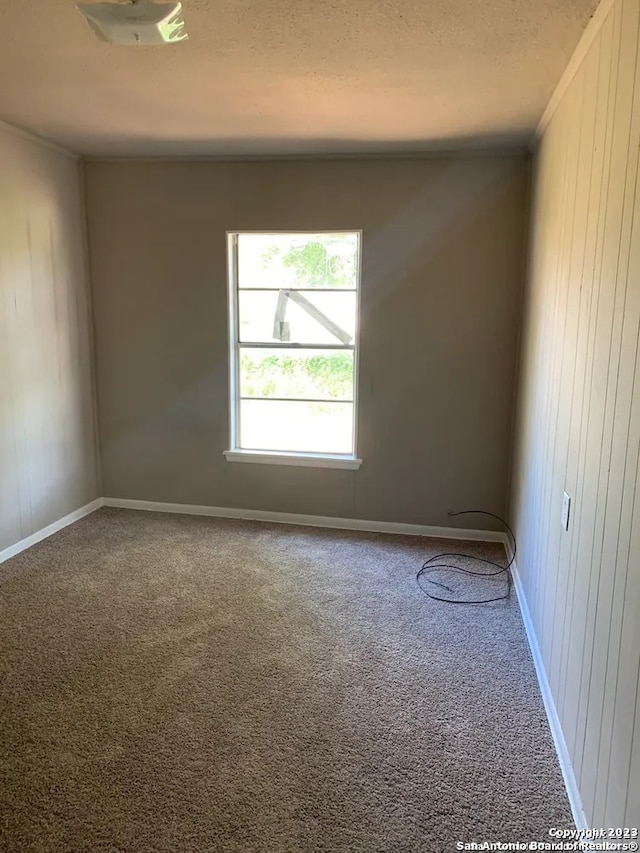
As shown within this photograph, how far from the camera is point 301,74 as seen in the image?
2.52 m

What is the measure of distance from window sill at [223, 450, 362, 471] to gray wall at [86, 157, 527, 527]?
73 mm

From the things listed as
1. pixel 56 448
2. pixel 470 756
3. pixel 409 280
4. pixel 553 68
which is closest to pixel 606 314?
pixel 553 68

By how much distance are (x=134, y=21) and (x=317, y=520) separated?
3.11 meters

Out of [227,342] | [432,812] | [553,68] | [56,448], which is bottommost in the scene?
[432,812]

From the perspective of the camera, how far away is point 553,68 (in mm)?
2389

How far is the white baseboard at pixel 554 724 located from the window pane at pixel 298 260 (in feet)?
7.50

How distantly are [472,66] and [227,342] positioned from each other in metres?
2.33

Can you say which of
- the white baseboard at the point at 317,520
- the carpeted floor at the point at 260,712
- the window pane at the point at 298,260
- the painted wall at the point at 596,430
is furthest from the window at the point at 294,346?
the painted wall at the point at 596,430

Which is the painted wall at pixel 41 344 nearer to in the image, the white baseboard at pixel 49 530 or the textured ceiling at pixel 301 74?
the white baseboard at pixel 49 530

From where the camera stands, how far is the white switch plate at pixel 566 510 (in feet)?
6.96

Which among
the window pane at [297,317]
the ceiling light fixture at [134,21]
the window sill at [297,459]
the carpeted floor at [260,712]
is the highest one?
the ceiling light fixture at [134,21]

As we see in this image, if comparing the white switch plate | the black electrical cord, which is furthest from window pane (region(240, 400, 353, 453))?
the white switch plate

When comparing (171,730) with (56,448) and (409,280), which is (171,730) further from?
(409,280)

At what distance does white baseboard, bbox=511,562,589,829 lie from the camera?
179 cm
